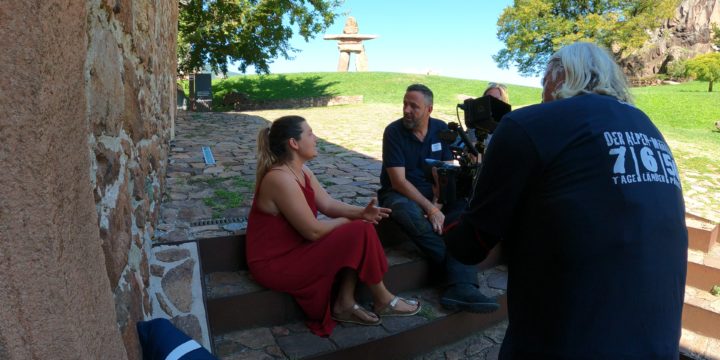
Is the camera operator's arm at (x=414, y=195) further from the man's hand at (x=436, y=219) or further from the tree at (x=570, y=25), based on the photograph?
the tree at (x=570, y=25)

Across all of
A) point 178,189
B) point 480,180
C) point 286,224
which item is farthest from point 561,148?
point 178,189

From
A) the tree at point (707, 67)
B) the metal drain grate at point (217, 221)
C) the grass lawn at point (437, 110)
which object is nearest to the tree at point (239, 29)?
the grass lawn at point (437, 110)

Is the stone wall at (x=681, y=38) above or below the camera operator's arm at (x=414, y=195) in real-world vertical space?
above

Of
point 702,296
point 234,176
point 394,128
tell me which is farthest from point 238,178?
point 702,296

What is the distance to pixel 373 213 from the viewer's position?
9.88ft

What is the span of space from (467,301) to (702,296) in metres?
2.18

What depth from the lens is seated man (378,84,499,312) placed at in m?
3.23

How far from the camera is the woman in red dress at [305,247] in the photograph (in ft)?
9.29

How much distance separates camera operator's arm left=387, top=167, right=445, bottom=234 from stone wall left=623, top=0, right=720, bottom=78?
34.7m

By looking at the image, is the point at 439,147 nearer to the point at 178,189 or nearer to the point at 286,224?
the point at 286,224

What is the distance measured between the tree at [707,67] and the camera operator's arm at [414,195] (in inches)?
967

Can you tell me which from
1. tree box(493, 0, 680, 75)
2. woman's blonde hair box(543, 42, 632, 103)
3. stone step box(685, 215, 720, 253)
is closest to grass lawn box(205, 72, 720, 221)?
woman's blonde hair box(543, 42, 632, 103)

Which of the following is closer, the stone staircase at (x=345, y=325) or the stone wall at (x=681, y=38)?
the stone staircase at (x=345, y=325)

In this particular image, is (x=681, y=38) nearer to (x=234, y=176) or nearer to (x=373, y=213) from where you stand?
(x=234, y=176)
